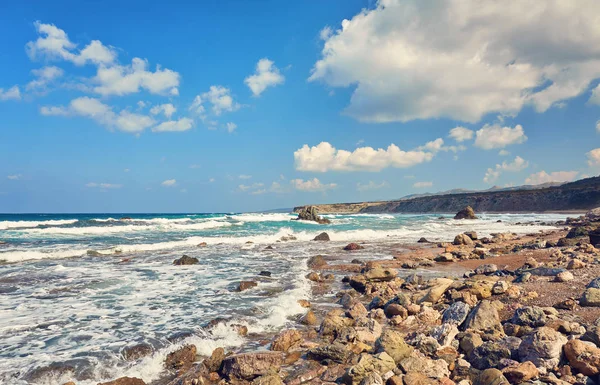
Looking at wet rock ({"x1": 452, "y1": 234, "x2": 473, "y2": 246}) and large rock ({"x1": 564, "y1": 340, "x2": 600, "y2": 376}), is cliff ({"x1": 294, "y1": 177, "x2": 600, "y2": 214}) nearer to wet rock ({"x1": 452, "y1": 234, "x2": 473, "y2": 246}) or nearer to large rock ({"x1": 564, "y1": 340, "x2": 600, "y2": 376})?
wet rock ({"x1": 452, "y1": 234, "x2": 473, "y2": 246})

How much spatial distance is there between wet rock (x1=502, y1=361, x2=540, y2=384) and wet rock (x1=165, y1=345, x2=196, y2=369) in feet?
15.8

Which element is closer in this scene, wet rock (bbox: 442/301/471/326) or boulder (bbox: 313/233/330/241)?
wet rock (bbox: 442/301/471/326)

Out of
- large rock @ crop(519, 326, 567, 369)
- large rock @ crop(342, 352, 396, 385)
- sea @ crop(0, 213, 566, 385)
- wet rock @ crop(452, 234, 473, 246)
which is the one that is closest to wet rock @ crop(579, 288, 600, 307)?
large rock @ crop(519, 326, 567, 369)

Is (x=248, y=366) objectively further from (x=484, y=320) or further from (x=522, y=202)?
(x=522, y=202)

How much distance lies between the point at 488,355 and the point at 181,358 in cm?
490

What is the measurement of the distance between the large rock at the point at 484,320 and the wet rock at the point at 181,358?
488 centimetres

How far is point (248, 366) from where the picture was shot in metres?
5.39

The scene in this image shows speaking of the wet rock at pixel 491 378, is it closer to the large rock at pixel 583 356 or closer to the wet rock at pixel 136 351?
the large rock at pixel 583 356

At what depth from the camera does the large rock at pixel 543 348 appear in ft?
15.1

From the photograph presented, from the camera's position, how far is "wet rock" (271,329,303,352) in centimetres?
629

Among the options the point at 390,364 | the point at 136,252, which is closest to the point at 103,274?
the point at 136,252

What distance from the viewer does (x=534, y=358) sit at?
4.68m

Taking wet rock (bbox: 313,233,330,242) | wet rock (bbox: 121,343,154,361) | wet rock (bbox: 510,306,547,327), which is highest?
wet rock (bbox: 510,306,547,327)

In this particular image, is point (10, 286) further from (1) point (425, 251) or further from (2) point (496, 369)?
(1) point (425, 251)
